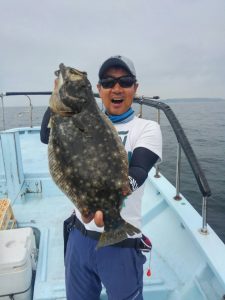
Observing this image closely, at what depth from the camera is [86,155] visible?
1.91 m

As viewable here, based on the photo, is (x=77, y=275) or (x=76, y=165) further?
(x=77, y=275)

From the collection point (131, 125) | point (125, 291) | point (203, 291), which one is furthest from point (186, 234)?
point (131, 125)

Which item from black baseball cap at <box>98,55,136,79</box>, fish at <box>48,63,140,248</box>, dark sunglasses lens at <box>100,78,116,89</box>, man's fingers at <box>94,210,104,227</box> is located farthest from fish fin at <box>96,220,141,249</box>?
black baseball cap at <box>98,55,136,79</box>

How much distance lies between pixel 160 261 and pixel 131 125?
232 centimetres

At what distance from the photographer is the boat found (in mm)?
3117

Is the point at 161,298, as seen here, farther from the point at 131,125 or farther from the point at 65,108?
the point at 65,108

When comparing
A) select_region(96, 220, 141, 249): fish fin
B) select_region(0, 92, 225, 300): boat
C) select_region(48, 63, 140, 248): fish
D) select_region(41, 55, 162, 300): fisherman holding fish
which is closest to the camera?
select_region(48, 63, 140, 248): fish

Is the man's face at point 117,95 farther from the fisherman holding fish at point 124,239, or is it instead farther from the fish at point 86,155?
the fish at point 86,155

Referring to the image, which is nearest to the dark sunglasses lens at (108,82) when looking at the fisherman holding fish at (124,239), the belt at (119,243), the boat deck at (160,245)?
the fisherman holding fish at (124,239)

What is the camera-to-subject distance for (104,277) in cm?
237

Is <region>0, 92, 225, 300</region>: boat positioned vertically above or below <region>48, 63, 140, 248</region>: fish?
below

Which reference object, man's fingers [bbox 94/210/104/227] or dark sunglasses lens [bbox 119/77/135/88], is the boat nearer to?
dark sunglasses lens [bbox 119/77/135/88]

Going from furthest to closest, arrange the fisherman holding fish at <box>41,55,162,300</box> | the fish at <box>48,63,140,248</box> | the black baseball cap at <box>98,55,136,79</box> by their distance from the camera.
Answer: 1. the black baseball cap at <box>98,55,136,79</box>
2. the fisherman holding fish at <box>41,55,162,300</box>
3. the fish at <box>48,63,140,248</box>

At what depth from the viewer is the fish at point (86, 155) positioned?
6.19 ft
